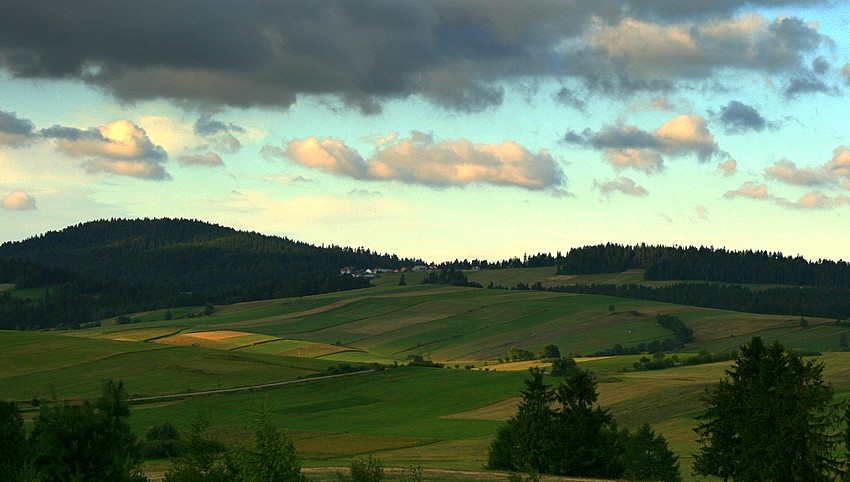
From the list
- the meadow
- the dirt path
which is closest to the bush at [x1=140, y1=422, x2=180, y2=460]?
the meadow

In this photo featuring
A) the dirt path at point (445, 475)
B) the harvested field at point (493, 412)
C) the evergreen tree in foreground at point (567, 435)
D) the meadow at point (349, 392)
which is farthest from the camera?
the harvested field at point (493, 412)

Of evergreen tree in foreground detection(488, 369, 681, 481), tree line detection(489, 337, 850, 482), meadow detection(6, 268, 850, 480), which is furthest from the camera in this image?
meadow detection(6, 268, 850, 480)

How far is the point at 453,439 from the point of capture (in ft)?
301

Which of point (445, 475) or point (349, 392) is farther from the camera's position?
point (349, 392)

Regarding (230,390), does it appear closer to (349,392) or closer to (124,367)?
(349,392)

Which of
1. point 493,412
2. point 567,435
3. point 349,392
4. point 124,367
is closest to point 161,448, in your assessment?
point 567,435

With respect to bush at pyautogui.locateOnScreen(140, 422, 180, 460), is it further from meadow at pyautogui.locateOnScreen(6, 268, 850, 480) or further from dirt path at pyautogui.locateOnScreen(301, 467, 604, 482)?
dirt path at pyautogui.locateOnScreen(301, 467, 604, 482)

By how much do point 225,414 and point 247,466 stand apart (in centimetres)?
8339

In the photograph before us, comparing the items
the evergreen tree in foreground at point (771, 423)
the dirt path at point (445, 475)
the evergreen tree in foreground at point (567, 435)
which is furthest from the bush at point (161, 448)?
the evergreen tree in foreground at point (771, 423)

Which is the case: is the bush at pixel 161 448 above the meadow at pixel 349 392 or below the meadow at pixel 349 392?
above

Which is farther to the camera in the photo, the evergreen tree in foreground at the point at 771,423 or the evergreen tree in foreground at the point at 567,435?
the evergreen tree in foreground at the point at 567,435

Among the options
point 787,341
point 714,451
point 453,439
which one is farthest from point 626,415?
point 787,341

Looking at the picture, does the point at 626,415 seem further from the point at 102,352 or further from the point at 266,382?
the point at 102,352

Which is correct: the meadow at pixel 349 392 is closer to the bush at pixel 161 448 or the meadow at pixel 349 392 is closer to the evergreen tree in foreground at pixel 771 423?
the bush at pixel 161 448
